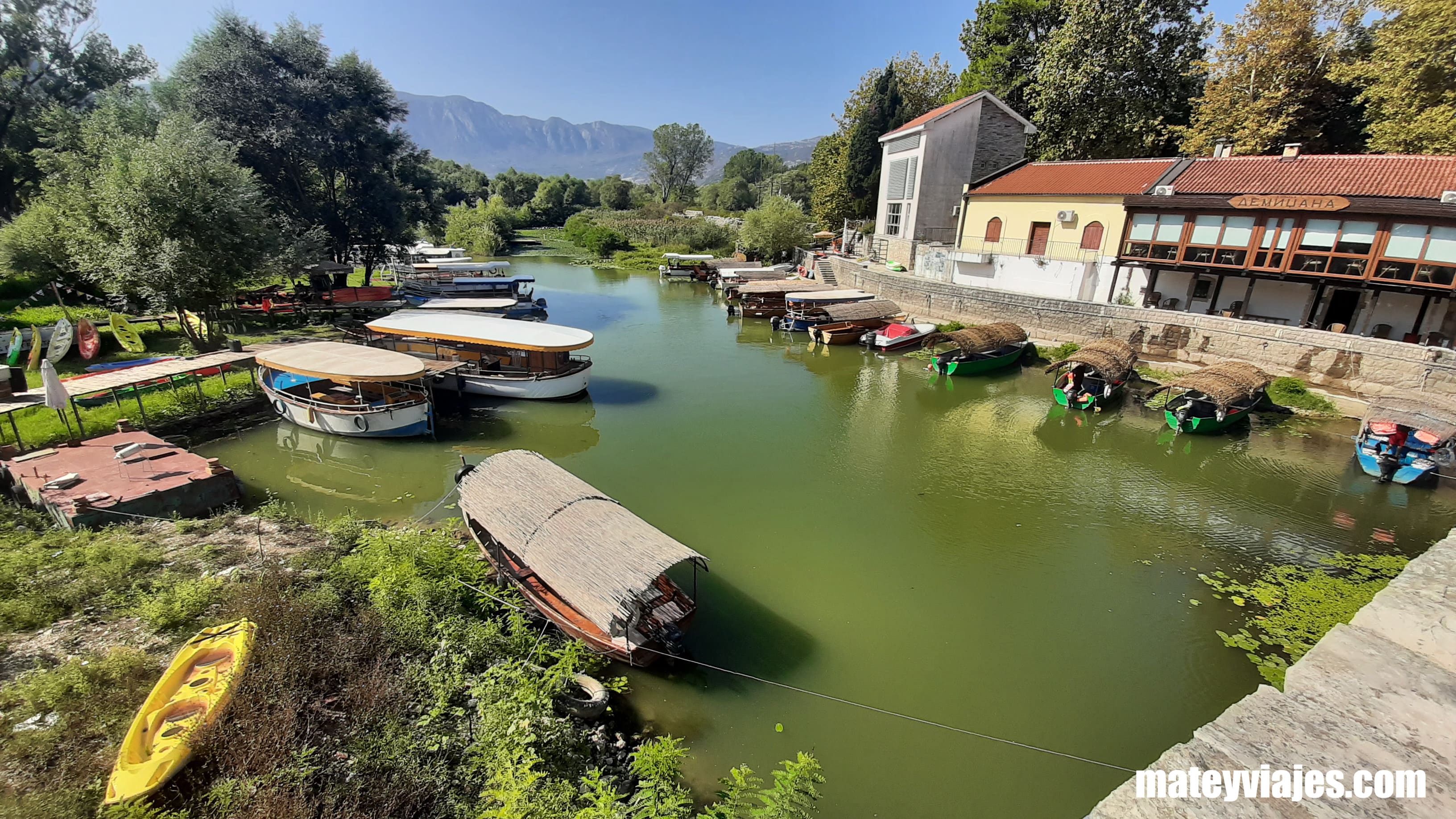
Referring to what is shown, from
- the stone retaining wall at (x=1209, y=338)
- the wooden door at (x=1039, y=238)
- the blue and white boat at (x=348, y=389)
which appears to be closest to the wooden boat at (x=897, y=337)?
the stone retaining wall at (x=1209, y=338)

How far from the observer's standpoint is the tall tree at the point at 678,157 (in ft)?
384

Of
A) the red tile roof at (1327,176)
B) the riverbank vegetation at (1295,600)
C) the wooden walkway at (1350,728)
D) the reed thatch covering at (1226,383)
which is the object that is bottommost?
the riverbank vegetation at (1295,600)

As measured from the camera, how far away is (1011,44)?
40000mm

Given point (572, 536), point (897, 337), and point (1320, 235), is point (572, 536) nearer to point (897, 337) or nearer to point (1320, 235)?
A: point (897, 337)

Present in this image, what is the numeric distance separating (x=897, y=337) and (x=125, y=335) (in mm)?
31200

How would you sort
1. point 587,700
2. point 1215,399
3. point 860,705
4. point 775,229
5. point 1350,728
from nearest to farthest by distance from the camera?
point 1350,728
point 587,700
point 860,705
point 1215,399
point 775,229

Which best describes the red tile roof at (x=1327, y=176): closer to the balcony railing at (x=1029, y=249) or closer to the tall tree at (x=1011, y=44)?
the balcony railing at (x=1029, y=249)

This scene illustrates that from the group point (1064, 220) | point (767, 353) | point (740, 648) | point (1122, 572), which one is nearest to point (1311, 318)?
point (1064, 220)

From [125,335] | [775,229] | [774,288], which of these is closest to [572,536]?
[125,335]

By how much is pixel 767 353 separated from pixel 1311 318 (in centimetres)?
2242

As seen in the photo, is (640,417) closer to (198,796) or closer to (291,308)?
(198,796)

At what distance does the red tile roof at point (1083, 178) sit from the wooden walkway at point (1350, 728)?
2703cm

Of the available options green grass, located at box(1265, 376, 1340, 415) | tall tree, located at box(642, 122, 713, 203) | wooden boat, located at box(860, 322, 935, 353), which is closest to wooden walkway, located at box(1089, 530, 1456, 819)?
green grass, located at box(1265, 376, 1340, 415)

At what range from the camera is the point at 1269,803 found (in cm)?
405
